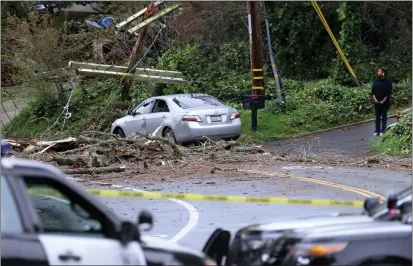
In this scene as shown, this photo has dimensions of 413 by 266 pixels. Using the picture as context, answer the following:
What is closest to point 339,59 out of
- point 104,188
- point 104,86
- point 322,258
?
point 104,86

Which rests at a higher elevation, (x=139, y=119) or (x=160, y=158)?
(x=139, y=119)

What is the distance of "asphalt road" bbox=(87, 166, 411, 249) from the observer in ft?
34.3

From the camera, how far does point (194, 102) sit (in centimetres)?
2109

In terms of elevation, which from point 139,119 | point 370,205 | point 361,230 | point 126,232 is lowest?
point 139,119

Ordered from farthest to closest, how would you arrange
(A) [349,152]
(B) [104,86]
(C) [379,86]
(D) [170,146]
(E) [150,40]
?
(E) [150,40], (B) [104,86], (C) [379,86], (A) [349,152], (D) [170,146]

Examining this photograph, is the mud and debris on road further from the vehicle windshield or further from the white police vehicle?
the white police vehicle

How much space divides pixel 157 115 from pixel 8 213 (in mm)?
16269

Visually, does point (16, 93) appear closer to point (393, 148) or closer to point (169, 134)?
point (169, 134)

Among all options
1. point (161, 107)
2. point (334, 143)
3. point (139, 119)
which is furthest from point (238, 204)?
point (334, 143)

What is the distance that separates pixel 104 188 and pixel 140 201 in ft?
5.65

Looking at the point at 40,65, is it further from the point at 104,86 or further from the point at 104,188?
the point at 104,188

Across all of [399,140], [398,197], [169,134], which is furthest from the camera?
[169,134]

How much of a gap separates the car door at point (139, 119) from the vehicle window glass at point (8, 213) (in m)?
16.4

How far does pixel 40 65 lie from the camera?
2808cm
